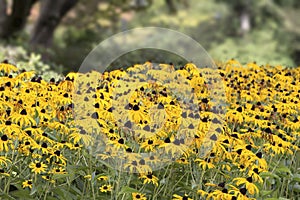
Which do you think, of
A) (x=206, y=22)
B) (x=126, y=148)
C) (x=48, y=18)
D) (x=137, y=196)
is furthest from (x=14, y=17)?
(x=206, y=22)

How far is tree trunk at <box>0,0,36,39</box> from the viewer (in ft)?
40.0

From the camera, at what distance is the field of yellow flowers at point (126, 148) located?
3443 millimetres

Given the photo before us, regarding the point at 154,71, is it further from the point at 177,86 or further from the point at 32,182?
the point at 32,182

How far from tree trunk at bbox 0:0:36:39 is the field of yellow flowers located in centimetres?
779

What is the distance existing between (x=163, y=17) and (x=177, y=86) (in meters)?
17.4

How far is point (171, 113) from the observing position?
402cm

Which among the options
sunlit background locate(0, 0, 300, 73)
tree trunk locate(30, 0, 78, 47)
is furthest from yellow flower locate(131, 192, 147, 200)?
sunlit background locate(0, 0, 300, 73)

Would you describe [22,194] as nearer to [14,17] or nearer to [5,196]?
[5,196]

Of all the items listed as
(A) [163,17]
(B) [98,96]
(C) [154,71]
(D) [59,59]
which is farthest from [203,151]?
(A) [163,17]

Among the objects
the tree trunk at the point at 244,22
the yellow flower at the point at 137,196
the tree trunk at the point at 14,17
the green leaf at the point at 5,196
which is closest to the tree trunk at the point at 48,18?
the tree trunk at the point at 14,17

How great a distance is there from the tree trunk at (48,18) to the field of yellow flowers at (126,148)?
27.4 feet

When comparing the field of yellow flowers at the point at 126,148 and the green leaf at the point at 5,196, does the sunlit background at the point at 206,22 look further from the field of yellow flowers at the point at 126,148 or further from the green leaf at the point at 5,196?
the green leaf at the point at 5,196

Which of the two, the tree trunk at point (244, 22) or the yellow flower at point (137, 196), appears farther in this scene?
the tree trunk at point (244, 22)

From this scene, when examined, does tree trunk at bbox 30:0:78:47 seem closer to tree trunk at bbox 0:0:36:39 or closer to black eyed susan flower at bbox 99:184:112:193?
tree trunk at bbox 0:0:36:39
